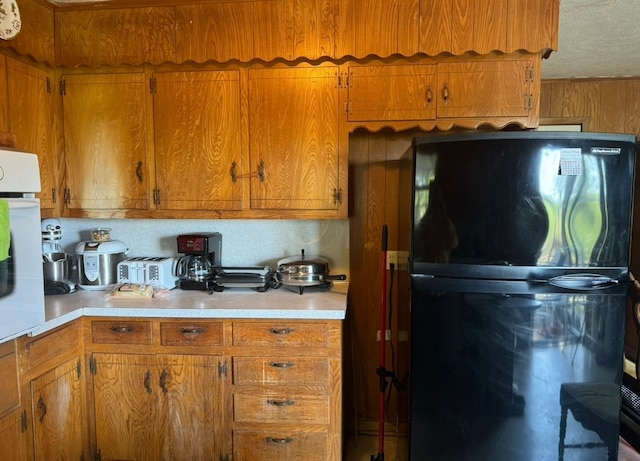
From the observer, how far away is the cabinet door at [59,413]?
172cm

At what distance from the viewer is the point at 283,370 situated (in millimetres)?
1859

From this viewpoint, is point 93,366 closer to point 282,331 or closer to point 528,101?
point 282,331

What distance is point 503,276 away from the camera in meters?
1.57

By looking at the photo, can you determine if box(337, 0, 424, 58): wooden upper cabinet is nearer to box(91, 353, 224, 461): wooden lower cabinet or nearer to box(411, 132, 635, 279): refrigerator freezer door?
box(411, 132, 635, 279): refrigerator freezer door

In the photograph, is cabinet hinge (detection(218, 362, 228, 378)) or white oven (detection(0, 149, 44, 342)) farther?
cabinet hinge (detection(218, 362, 228, 378))

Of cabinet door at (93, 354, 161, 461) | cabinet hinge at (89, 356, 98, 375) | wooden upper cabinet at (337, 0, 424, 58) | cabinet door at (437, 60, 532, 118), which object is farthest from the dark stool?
cabinet hinge at (89, 356, 98, 375)

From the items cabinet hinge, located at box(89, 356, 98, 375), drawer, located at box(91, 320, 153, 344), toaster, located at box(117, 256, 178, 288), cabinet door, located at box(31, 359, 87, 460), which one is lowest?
cabinet door, located at box(31, 359, 87, 460)

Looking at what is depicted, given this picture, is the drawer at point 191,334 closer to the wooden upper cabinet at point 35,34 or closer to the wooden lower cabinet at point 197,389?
the wooden lower cabinet at point 197,389

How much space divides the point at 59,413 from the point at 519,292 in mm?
2100

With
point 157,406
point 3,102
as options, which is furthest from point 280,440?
point 3,102

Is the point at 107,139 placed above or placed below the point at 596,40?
below

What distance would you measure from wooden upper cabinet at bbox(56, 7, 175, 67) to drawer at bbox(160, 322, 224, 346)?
55.1 inches

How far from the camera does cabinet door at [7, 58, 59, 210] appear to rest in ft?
6.48

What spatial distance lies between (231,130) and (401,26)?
3.37 feet
